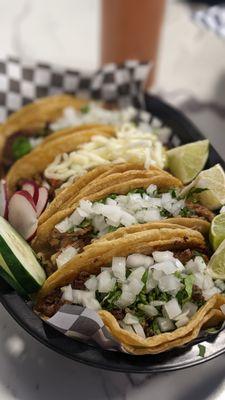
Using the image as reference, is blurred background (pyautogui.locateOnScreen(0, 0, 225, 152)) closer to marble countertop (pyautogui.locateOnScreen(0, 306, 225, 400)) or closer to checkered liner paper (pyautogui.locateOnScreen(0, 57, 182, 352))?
checkered liner paper (pyautogui.locateOnScreen(0, 57, 182, 352))

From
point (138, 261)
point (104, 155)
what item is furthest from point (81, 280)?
point (104, 155)

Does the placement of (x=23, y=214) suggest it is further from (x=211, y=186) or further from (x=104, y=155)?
(x=211, y=186)

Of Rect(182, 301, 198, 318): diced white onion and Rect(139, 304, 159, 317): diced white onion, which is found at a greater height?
Rect(139, 304, 159, 317): diced white onion

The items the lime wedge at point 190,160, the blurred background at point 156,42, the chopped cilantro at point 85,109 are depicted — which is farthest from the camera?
the blurred background at point 156,42

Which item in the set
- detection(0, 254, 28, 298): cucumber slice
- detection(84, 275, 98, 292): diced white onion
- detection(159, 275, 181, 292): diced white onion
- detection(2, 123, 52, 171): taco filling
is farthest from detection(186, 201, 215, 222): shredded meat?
detection(2, 123, 52, 171): taco filling

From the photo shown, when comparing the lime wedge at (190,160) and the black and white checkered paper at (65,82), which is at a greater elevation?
the black and white checkered paper at (65,82)

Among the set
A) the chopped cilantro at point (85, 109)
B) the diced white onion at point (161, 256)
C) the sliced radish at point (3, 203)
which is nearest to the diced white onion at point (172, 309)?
the diced white onion at point (161, 256)

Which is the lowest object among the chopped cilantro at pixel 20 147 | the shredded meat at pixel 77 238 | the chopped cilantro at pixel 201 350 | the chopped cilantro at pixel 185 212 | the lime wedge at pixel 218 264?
the chopped cilantro at pixel 201 350

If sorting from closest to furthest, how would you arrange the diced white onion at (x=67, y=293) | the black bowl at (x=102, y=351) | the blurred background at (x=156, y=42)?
1. the black bowl at (x=102, y=351)
2. the diced white onion at (x=67, y=293)
3. the blurred background at (x=156, y=42)

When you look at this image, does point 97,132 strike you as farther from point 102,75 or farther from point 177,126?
point 102,75

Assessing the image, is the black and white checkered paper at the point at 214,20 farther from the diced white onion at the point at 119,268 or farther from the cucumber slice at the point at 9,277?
the cucumber slice at the point at 9,277
